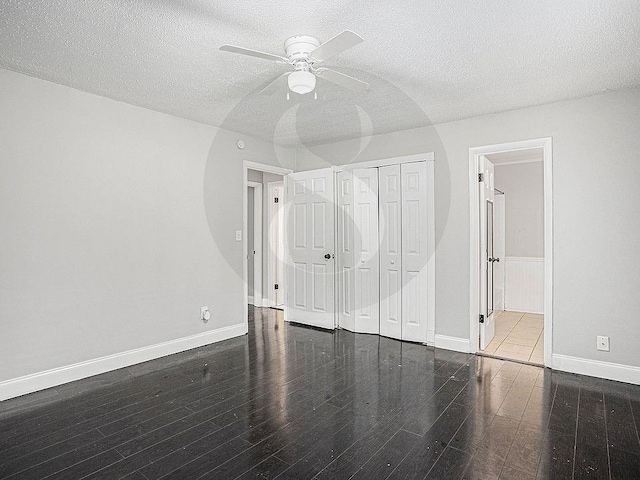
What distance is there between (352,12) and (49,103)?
2.56 m

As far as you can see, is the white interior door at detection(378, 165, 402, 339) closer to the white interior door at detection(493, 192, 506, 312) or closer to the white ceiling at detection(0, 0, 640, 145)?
the white ceiling at detection(0, 0, 640, 145)

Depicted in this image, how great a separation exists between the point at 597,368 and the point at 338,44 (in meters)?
3.38

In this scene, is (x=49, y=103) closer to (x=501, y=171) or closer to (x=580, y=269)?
(x=580, y=269)

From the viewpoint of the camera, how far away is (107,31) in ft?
7.55

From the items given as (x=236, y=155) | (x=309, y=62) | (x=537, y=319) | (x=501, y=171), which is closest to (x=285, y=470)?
(x=309, y=62)

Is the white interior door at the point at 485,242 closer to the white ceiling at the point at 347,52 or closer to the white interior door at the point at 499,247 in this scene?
the white ceiling at the point at 347,52

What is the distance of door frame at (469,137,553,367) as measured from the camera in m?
3.53

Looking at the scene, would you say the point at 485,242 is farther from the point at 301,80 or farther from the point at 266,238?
the point at 266,238

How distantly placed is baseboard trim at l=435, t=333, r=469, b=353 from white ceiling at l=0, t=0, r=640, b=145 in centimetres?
233

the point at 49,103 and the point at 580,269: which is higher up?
the point at 49,103

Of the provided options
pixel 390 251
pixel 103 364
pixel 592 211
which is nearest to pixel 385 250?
pixel 390 251

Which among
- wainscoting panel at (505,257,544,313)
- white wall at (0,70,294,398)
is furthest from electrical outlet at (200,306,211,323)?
wainscoting panel at (505,257,544,313)

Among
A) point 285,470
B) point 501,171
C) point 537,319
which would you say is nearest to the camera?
point 285,470

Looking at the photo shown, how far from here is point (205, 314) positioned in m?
4.27
